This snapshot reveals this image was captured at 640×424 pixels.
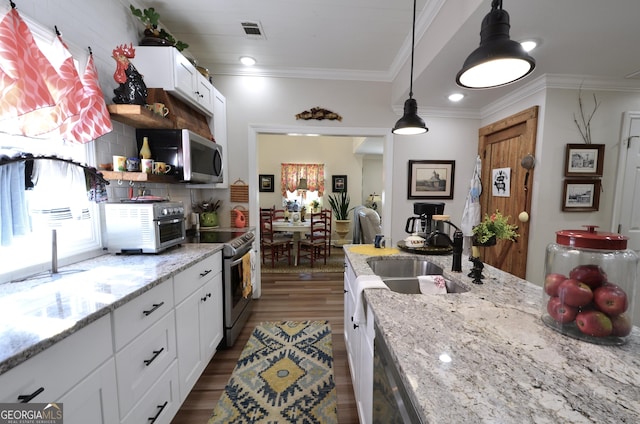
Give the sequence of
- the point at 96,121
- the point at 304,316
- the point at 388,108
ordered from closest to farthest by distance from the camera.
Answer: the point at 96,121 < the point at 304,316 < the point at 388,108

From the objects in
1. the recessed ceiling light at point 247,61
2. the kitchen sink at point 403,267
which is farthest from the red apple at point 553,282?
the recessed ceiling light at point 247,61

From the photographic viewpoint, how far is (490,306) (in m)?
0.94

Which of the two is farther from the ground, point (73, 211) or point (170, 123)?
point (170, 123)

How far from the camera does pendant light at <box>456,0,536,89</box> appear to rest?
2.87 ft

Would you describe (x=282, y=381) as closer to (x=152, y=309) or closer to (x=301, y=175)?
(x=152, y=309)

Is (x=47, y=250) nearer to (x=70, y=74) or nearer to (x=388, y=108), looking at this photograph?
(x=70, y=74)

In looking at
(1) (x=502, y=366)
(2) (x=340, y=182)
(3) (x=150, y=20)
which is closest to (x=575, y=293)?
(1) (x=502, y=366)

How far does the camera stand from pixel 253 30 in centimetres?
221

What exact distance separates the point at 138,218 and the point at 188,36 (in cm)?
189

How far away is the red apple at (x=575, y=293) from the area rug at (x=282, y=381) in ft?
4.54

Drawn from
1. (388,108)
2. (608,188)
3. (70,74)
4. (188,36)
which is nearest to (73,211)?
(70,74)

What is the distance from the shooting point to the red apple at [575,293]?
0.69m

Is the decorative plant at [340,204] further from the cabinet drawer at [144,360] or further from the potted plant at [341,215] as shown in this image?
the cabinet drawer at [144,360]

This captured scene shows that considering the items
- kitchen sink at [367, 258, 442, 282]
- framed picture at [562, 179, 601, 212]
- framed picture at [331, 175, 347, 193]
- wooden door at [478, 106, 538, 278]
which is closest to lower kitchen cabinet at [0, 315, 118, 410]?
kitchen sink at [367, 258, 442, 282]
